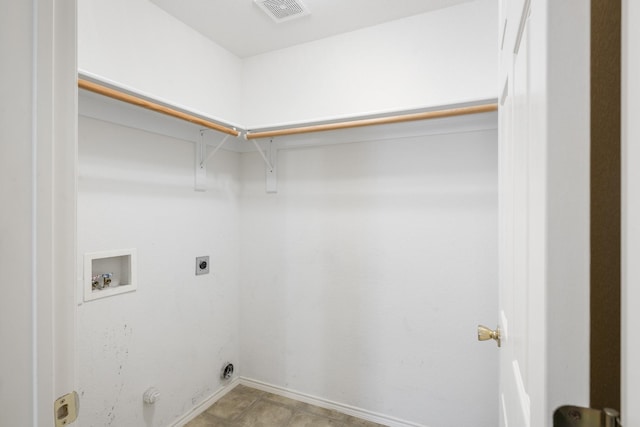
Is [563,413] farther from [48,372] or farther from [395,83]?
[395,83]

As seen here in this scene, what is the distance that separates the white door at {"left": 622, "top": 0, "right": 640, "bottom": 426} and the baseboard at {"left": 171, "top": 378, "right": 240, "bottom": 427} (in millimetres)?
2144

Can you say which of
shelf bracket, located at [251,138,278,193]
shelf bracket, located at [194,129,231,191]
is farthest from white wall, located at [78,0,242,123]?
shelf bracket, located at [251,138,278,193]

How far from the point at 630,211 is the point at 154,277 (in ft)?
6.17

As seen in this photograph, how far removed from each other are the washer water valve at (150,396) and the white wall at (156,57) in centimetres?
149

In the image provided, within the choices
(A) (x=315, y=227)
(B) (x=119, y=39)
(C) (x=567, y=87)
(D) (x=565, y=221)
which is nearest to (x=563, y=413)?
(D) (x=565, y=221)

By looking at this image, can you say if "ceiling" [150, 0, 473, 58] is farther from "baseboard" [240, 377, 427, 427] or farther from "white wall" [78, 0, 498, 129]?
"baseboard" [240, 377, 427, 427]

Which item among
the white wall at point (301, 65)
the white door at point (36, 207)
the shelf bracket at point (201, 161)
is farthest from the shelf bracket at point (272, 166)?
the white door at point (36, 207)

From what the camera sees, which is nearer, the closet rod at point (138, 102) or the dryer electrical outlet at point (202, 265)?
the closet rod at point (138, 102)

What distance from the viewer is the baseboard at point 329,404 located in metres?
1.82

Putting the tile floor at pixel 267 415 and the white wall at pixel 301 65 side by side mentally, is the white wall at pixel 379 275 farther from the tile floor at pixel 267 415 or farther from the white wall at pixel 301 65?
the white wall at pixel 301 65

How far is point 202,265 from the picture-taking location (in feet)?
6.47

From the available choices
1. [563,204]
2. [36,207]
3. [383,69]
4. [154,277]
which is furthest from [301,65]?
[563,204]

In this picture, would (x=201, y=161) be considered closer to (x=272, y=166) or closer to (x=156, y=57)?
(x=272, y=166)

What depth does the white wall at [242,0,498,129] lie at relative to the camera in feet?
5.29
